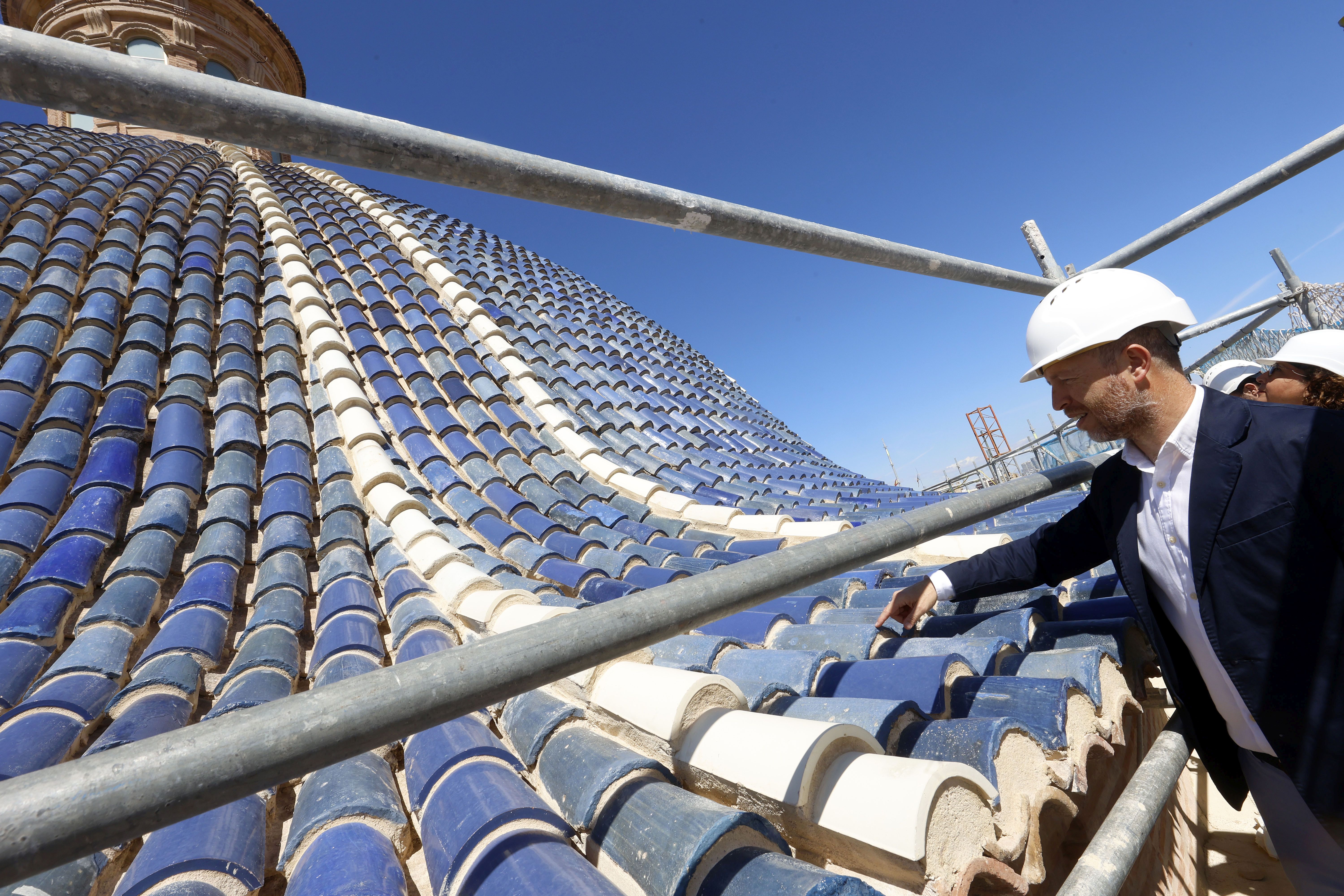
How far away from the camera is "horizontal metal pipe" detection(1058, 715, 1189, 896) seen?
1114 mm

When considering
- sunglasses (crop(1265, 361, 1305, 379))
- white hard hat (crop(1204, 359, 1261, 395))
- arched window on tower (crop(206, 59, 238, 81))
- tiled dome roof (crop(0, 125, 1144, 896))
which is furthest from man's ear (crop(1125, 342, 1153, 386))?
arched window on tower (crop(206, 59, 238, 81))

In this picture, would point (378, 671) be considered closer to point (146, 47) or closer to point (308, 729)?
point (308, 729)

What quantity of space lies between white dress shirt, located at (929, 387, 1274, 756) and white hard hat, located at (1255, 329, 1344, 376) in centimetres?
142

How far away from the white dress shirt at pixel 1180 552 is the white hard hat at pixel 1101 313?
25 centimetres

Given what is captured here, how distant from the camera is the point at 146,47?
12.4 m

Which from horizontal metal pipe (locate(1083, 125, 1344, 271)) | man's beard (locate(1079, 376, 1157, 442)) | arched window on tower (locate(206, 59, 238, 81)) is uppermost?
arched window on tower (locate(206, 59, 238, 81))

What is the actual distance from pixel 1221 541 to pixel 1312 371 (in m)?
1.85

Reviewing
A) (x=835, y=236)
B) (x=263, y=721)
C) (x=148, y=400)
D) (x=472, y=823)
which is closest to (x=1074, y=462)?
(x=835, y=236)

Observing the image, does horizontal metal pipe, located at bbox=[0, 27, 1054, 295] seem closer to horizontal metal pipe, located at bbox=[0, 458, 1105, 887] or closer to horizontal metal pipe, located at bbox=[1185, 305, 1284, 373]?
horizontal metal pipe, located at bbox=[0, 458, 1105, 887]

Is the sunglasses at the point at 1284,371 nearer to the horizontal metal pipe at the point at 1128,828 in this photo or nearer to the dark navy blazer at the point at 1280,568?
the dark navy blazer at the point at 1280,568

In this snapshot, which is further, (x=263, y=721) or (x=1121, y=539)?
(x=1121, y=539)

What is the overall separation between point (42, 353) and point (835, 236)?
13.7 ft

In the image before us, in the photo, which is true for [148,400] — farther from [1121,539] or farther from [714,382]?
[714,382]

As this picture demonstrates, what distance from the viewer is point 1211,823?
3168 mm
